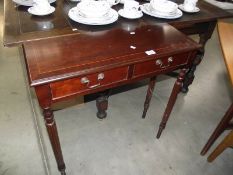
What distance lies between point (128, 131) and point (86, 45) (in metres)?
0.83

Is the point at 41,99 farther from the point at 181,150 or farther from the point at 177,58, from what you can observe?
the point at 181,150

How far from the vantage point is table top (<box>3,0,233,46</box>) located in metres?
0.91

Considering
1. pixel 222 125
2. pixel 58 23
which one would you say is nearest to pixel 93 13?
pixel 58 23

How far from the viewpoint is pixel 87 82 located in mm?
790

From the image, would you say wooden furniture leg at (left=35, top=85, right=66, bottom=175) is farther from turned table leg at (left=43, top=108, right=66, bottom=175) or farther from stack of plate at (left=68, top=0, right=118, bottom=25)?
stack of plate at (left=68, top=0, right=118, bottom=25)

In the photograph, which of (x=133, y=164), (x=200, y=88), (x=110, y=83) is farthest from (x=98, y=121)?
(x=200, y=88)

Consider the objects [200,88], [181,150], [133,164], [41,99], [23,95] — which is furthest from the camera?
[200,88]

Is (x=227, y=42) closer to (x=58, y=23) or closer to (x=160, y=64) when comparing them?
(x=160, y=64)

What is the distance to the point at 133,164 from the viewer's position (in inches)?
50.8

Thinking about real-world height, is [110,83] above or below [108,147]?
above

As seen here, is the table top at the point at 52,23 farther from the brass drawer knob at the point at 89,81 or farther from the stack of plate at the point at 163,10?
the brass drawer knob at the point at 89,81

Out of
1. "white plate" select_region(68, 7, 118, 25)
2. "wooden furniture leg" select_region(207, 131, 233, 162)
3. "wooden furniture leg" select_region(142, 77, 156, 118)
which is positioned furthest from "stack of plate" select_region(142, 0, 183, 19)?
"wooden furniture leg" select_region(207, 131, 233, 162)

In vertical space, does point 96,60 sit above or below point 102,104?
above

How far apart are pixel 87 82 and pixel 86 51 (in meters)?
0.14
